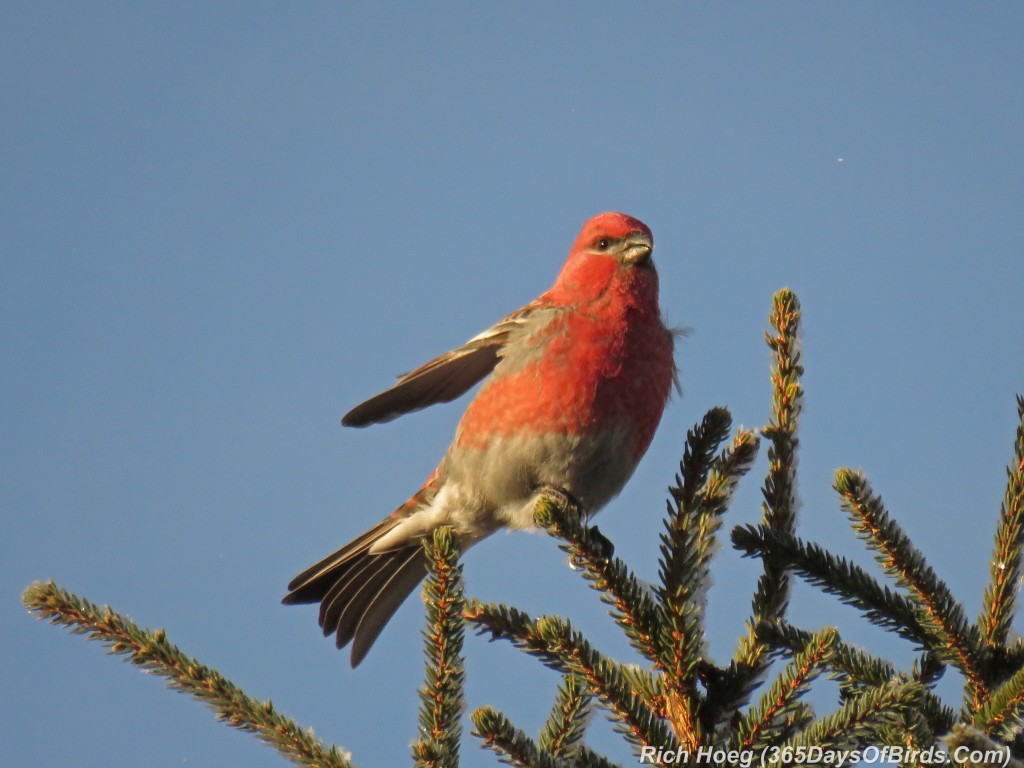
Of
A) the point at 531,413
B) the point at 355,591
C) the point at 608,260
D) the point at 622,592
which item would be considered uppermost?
the point at 608,260

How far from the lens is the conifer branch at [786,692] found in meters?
1.81

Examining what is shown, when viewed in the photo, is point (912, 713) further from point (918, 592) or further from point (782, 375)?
point (782, 375)

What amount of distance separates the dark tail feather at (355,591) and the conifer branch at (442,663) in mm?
1983

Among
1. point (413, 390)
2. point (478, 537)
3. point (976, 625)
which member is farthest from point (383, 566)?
point (976, 625)

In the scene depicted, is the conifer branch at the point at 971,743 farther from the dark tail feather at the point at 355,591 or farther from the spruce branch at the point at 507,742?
the dark tail feather at the point at 355,591

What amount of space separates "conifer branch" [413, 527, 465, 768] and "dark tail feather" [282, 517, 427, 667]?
78.1 inches

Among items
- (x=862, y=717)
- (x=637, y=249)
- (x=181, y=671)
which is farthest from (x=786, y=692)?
(x=637, y=249)

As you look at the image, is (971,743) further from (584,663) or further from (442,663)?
(442,663)

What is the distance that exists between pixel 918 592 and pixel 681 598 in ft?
1.56

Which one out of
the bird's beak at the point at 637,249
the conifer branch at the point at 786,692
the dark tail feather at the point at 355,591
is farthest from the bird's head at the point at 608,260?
the conifer branch at the point at 786,692

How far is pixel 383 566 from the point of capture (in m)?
4.13

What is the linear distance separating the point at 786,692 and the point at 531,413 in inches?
77.1

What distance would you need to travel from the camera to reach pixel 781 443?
7.82 feet

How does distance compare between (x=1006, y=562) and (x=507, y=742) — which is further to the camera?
(x=1006, y=562)
